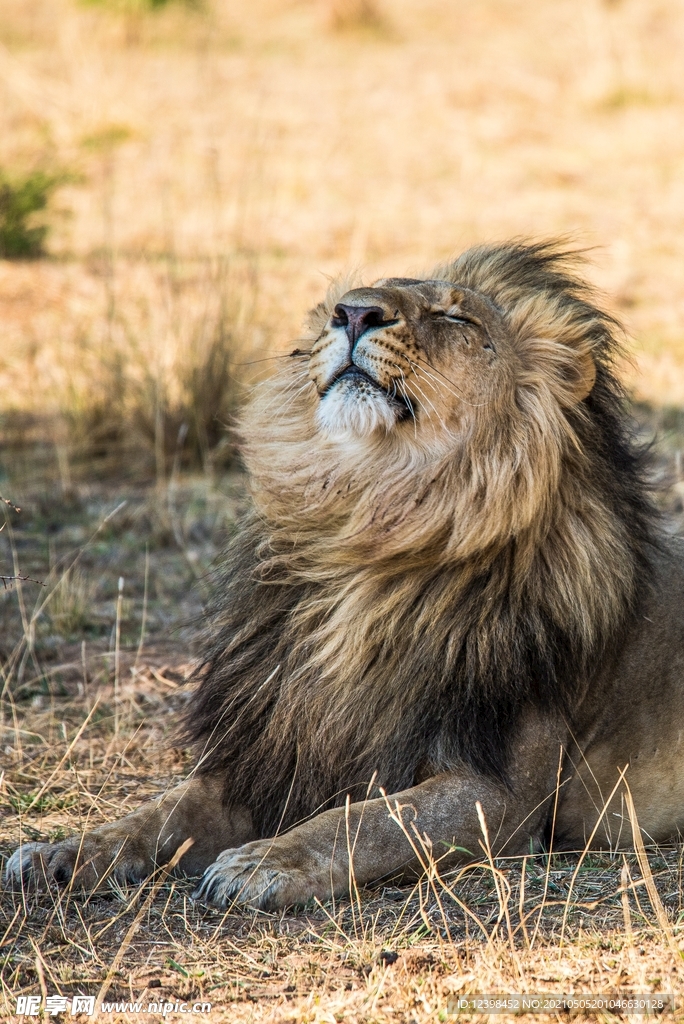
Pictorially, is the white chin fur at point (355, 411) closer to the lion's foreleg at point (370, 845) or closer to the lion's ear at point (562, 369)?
the lion's ear at point (562, 369)

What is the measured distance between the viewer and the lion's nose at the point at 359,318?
335 centimetres

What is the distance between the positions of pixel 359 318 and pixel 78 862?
1566mm

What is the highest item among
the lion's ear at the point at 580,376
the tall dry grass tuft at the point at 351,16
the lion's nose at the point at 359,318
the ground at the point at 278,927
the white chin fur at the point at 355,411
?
the tall dry grass tuft at the point at 351,16

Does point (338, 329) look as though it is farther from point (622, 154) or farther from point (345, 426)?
point (622, 154)

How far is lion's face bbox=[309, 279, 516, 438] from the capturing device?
3.35 metres

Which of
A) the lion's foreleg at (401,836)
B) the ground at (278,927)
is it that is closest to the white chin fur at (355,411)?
the ground at (278,927)

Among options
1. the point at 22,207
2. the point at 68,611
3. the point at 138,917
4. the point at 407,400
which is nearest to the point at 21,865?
the point at 138,917

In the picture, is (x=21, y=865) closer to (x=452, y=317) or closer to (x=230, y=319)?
(x=452, y=317)

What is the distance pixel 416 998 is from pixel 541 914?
0.45 meters

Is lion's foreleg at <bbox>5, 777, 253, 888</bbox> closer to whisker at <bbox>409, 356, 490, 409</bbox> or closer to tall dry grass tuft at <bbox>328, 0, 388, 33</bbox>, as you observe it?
whisker at <bbox>409, 356, 490, 409</bbox>

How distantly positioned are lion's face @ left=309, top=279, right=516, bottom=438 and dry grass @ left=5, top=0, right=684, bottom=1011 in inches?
44.3

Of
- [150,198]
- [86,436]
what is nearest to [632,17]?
[150,198]

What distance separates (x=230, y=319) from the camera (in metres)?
6.68

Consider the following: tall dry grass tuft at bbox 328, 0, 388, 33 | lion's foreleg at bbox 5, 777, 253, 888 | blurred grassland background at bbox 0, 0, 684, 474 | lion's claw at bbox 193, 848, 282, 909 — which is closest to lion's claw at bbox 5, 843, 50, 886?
lion's foreleg at bbox 5, 777, 253, 888
